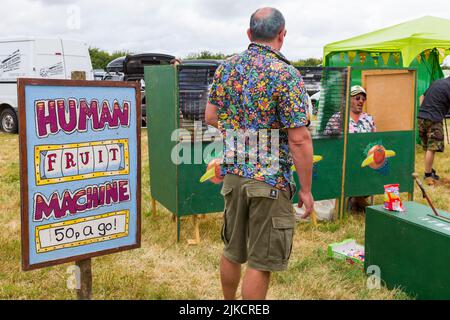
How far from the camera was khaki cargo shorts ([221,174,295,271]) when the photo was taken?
2.47 metres

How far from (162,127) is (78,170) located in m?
1.89

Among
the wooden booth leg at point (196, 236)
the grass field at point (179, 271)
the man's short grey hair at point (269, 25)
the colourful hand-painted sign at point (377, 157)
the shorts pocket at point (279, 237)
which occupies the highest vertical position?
the man's short grey hair at point (269, 25)

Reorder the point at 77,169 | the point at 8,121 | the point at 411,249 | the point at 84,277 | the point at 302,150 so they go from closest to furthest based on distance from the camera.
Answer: the point at 302,150, the point at 77,169, the point at 84,277, the point at 411,249, the point at 8,121

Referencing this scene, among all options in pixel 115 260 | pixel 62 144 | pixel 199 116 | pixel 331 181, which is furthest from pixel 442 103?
pixel 62 144

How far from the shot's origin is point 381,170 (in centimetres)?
518

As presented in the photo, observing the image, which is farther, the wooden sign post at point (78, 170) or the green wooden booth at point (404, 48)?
the green wooden booth at point (404, 48)

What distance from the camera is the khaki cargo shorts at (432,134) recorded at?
6.79 meters

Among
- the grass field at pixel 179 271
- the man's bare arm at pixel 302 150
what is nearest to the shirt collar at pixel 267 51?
the man's bare arm at pixel 302 150

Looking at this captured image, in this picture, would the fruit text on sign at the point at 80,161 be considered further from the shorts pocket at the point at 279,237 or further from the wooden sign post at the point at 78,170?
the shorts pocket at the point at 279,237

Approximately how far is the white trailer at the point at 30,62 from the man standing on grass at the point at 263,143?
9539mm

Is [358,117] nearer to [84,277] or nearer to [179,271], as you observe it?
[179,271]

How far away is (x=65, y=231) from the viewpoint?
267 cm

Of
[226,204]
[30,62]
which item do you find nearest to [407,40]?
[226,204]
